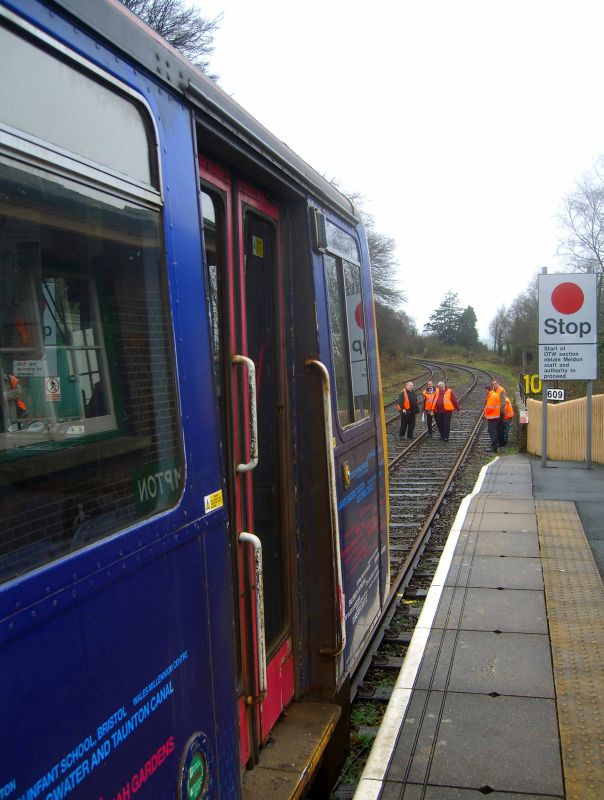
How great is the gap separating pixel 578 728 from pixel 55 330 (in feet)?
11.8

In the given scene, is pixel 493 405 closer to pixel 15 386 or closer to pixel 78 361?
pixel 78 361

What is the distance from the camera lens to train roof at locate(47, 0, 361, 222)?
2047 mm

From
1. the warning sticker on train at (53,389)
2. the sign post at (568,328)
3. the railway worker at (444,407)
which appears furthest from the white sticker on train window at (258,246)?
the railway worker at (444,407)

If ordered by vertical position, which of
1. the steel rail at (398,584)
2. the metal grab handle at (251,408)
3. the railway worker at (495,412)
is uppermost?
the metal grab handle at (251,408)

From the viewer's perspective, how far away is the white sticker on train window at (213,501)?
2.49m

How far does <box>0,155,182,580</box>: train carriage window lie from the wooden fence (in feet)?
46.0

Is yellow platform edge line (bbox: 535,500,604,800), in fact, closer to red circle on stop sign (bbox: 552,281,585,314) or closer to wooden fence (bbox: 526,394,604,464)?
red circle on stop sign (bbox: 552,281,585,314)

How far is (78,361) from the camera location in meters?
2.01

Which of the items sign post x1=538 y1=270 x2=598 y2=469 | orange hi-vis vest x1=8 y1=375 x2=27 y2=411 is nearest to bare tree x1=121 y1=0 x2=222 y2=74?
sign post x1=538 y1=270 x2=598 y2=469

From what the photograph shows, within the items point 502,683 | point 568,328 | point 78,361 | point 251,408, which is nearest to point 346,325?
point 251,408

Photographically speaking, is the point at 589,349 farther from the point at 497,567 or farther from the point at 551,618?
the point at 551,618

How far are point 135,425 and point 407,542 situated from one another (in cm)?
738

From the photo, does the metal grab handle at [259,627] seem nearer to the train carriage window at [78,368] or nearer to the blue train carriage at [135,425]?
the blue train carriage at [135,425]

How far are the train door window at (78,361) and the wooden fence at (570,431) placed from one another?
14.0m
